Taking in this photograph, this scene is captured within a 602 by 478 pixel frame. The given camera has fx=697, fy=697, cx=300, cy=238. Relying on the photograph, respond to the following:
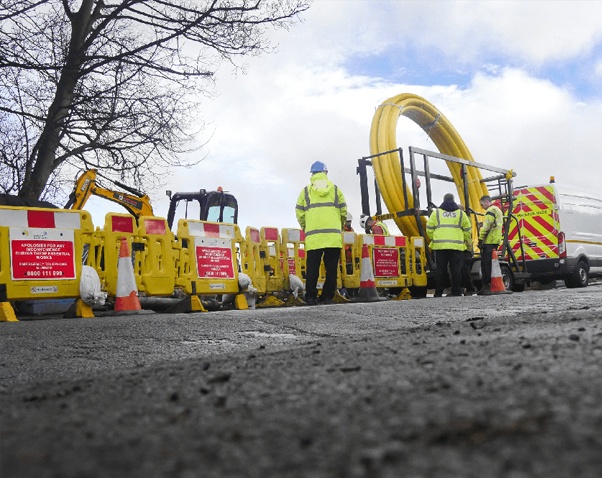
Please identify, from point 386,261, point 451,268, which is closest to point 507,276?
point 451,268

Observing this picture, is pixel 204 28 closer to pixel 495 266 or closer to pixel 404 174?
pixel 404 174

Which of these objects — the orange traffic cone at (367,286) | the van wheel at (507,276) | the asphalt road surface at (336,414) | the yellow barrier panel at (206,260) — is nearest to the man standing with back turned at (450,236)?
the orange traffic cone at (367,286)

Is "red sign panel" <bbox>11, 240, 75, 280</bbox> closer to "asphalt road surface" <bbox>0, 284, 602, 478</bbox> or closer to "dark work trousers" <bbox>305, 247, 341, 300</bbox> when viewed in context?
"dark work trousers" <bbox>305, 247, 341, 300</bbox>

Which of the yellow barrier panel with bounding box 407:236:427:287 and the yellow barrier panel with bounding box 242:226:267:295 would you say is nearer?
the yellow barrier panel with bounding box 242:226:267:295

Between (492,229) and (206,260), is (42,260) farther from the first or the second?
(492,229)

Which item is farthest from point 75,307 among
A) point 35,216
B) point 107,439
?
point 107,439

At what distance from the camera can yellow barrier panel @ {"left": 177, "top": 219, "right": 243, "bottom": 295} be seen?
9.42m

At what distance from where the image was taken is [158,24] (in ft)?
41.3

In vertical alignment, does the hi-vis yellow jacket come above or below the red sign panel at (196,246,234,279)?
above

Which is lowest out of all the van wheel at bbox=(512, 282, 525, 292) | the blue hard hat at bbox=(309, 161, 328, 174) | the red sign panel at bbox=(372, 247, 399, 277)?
the van wheel at bbox=(512, 282, 525, 292)

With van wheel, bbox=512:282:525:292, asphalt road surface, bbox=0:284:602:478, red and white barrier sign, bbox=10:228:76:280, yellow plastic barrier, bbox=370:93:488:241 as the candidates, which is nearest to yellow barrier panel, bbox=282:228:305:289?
yellow plastic barrier, bbox=370:93:488:241

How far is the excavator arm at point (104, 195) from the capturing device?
12789mm

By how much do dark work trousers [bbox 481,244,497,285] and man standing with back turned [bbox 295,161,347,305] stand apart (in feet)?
11.3

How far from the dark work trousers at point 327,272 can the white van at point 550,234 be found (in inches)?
231
